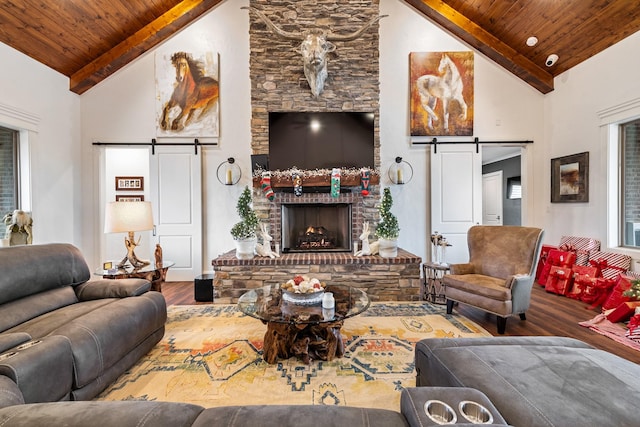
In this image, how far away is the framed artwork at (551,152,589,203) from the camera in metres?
4.03

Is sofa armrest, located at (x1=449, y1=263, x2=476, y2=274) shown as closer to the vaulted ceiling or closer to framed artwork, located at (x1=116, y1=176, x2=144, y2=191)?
the vaulted ceiling

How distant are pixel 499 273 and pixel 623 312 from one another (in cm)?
113

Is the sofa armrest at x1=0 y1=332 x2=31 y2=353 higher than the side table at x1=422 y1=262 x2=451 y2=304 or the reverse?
higher

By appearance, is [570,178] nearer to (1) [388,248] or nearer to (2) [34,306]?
(1) [388,248]

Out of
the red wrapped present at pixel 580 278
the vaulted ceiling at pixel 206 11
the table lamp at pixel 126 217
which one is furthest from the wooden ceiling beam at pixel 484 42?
the table lamp at pixel 126 217

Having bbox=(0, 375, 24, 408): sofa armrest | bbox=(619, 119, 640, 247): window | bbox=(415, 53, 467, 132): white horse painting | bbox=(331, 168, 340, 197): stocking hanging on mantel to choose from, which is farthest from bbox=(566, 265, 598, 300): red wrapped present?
bbox=(0, 375, 24, 408): sofa armrest

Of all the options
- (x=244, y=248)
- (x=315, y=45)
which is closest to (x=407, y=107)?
(x=315, y=45)

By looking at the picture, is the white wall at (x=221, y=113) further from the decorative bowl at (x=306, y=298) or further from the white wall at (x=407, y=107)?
the decorative bowl at (x=306, y=298)

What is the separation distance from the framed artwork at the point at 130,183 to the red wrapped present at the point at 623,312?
7.09m

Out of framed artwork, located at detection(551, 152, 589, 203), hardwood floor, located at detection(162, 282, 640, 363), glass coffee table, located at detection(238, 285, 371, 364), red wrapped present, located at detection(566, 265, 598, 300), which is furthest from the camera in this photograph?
framed artwork, located at detection(551, 152, 589, 203)

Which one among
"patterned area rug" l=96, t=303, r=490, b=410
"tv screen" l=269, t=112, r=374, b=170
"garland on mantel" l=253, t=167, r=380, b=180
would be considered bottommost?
"patterned area rug" l=96, t=303, r=490, b=410

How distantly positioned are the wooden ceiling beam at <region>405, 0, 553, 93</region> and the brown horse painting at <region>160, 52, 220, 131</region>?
11.8 ft

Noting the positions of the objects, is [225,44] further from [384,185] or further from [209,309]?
[209,309]

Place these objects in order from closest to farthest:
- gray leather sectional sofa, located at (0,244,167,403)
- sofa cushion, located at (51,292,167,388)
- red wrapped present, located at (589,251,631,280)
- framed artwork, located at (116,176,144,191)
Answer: gray leather sectional sofa, located at (0,244,167,403) < sofa cushion, located at (51,292,167,388) < red wrapped present, located at (589,251,631,280) < framed artwork, located at (116,176,144,191)
